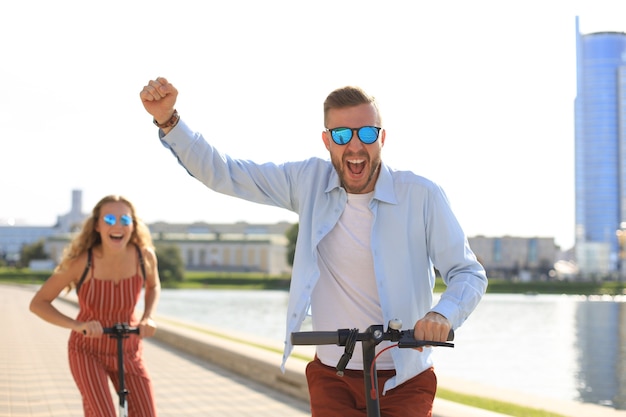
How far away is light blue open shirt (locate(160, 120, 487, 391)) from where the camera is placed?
10.8ft

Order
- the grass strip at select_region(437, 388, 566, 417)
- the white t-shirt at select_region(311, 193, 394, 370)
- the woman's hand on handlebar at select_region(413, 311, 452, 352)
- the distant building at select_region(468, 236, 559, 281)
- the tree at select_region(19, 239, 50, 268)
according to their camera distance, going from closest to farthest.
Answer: the woman's hand on handlebar at select_region(413, 311, 452, 352), the white t-shirt at select_region(311, 193, 394, 370), the grass strip at select_region(437, 388, 566, 417), the tree at select_region(19, 239, 50, 268), the distant building at select_region(468, 236, 559, 281)

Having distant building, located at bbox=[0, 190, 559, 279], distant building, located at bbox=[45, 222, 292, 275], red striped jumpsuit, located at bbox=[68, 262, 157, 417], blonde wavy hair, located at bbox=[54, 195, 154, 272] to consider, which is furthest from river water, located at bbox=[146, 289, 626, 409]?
distant building, located at bbox=[45, 222, 292, 275]

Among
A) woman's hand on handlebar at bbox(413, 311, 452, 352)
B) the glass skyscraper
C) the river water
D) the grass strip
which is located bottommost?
the river water

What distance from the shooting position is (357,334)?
298 centimetres

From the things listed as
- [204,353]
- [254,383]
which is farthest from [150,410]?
[204,353]

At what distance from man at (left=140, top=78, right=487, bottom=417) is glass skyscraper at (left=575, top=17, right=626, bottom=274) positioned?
7265 inches

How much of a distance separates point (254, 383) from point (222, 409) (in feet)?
6.40

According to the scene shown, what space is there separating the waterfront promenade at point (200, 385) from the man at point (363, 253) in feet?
12.6

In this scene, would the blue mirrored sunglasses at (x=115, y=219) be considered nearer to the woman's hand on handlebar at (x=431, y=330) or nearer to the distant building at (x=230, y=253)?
the woman's hand on handlebar at (x=431, y=330)

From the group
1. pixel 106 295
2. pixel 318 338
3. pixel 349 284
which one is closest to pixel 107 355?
pixel 106 295

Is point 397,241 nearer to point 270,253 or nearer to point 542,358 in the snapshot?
point 542,358

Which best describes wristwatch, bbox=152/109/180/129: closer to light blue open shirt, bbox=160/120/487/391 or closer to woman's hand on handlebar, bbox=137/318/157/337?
light blue open shirt, bbox=160/120/487/391

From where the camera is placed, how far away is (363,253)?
3.39 meters

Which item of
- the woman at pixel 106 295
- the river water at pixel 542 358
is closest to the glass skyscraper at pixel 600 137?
the river water at pixel 542 358
